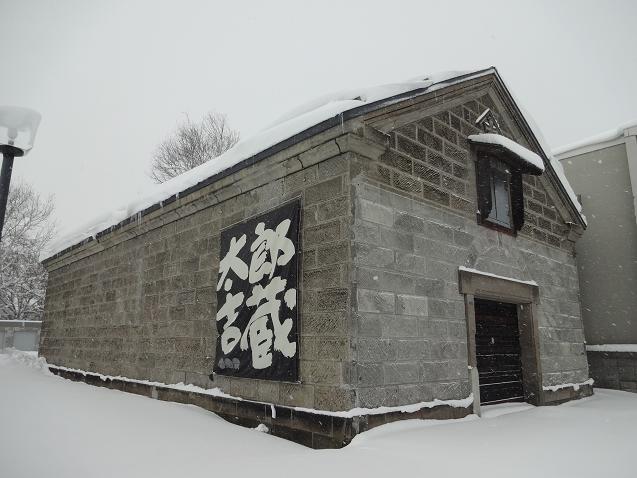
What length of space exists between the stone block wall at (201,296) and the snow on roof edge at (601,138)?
27.9 feet

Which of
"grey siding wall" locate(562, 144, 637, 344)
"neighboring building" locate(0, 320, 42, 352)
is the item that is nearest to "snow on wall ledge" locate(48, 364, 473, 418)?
"grey siding wall" locate(562, 144, 637, 344)

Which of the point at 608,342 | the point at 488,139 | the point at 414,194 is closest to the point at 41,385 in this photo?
the point at 414,194

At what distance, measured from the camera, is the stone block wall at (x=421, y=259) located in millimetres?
4992

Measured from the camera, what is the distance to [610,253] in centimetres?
1030

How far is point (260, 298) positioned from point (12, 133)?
10.9ft

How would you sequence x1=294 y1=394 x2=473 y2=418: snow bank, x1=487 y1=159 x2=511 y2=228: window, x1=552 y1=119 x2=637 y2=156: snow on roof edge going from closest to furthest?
x1=294 y1=394 x2=473 y2=418: snow bank
x1=487 y1=159 x2=511 y2=228: window
x1=552 y1=119 x2=637 y2=156: snow on roof edge

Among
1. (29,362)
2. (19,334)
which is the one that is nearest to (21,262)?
(19,334)

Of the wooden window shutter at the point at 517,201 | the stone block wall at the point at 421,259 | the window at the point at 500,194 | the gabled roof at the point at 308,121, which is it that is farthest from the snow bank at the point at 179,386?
the wooden window shutter at the point at 517,201

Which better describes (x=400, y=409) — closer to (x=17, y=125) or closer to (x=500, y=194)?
(x=500, y=194)

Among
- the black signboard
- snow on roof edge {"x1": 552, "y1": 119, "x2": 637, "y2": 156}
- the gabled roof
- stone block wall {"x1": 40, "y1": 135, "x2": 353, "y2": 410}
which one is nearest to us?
stone block wall {"x1": 40, "y1": 135, "x2": 353, "y2": 410}

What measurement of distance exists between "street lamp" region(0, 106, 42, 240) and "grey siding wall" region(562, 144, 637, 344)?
36.9ft

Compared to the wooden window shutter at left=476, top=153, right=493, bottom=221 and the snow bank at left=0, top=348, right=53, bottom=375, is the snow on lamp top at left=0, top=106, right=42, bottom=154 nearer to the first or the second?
the wooden window shutter at left=476, top=153, right=493, bottom=221

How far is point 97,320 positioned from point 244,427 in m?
6.14

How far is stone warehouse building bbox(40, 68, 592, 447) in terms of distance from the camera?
500cm
